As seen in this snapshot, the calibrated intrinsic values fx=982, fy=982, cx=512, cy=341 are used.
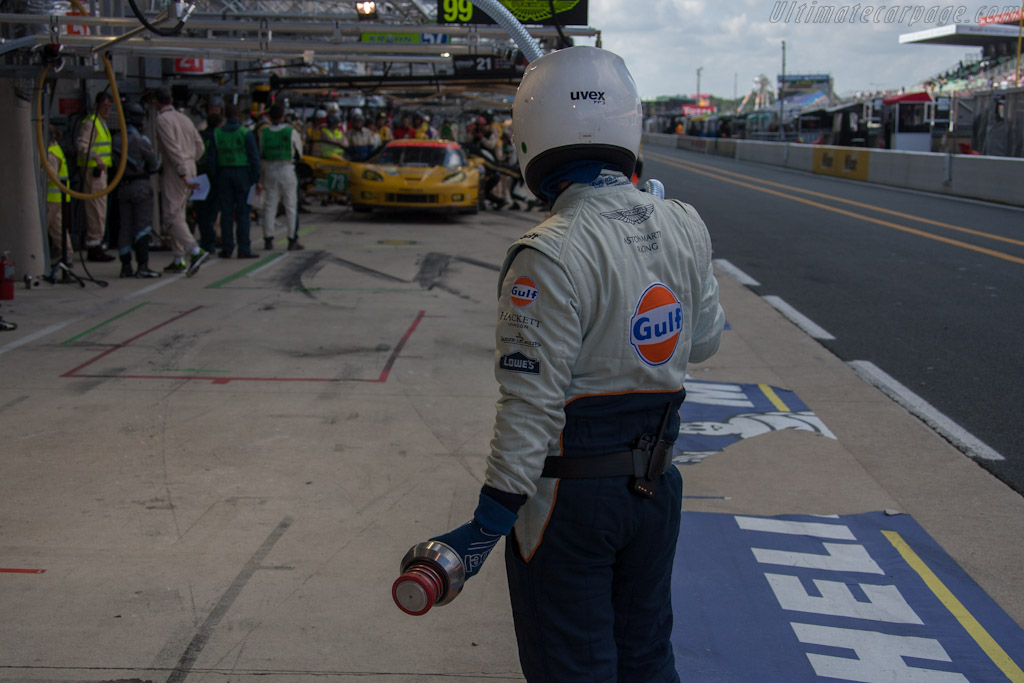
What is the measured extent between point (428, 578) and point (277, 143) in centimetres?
1150

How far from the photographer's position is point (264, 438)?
5355 millimetres

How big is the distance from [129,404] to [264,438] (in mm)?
1139

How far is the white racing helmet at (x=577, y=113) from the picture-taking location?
7.44 ft

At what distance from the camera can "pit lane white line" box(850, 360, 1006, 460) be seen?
5473 mm

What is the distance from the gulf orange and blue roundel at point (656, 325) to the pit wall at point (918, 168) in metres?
19.2

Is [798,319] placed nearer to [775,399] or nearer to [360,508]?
[775,399]

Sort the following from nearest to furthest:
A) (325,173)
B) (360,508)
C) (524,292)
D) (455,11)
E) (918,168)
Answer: (524,292), (360,508), (455,11), (325,173), (918,168)

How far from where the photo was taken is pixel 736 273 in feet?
38.4

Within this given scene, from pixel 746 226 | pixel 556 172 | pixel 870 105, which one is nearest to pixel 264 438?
pixel 556 172

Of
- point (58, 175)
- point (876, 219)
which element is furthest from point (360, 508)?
point (876, 219)

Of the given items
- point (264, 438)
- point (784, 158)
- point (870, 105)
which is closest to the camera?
point (264, 438)

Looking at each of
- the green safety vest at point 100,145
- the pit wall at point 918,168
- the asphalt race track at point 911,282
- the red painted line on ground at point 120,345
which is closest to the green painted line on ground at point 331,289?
the red painted line on ground at point 120,345

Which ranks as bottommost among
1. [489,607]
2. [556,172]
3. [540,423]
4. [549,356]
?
[489,607]

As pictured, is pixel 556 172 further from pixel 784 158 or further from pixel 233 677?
pixel 784 158
